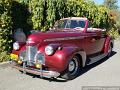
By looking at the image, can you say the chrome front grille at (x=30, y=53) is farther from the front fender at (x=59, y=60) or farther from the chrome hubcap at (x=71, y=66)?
the chrome hubcap at (x=71, y=66)

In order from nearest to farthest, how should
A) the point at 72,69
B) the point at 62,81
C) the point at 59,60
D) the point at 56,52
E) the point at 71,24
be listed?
the point at 59,60
the point at 56,52
the point at 62,81
the point at 72,69
the point at 71,24

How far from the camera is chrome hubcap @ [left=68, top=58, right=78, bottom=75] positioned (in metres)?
7.99

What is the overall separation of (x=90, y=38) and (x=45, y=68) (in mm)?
2549

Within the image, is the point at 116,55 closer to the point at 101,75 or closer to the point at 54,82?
the point at 101,75

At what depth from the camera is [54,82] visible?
7730 millimetres

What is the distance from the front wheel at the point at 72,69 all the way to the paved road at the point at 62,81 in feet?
0.46

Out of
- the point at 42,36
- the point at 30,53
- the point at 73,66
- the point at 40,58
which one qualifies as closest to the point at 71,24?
the point at 42,36

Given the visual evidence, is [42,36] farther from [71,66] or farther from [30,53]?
[71,66]

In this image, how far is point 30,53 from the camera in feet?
26.0

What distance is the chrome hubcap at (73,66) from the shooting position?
315 inches

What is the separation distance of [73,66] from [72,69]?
0.09 meters

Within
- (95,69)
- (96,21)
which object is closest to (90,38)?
(95,69)

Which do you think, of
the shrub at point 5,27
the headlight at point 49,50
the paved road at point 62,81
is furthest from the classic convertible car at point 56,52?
the shrub at point 5,27

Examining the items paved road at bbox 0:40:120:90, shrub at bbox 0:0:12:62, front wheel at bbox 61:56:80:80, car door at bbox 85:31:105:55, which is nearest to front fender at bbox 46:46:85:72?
front wheel at bbox 61:56:80:80
